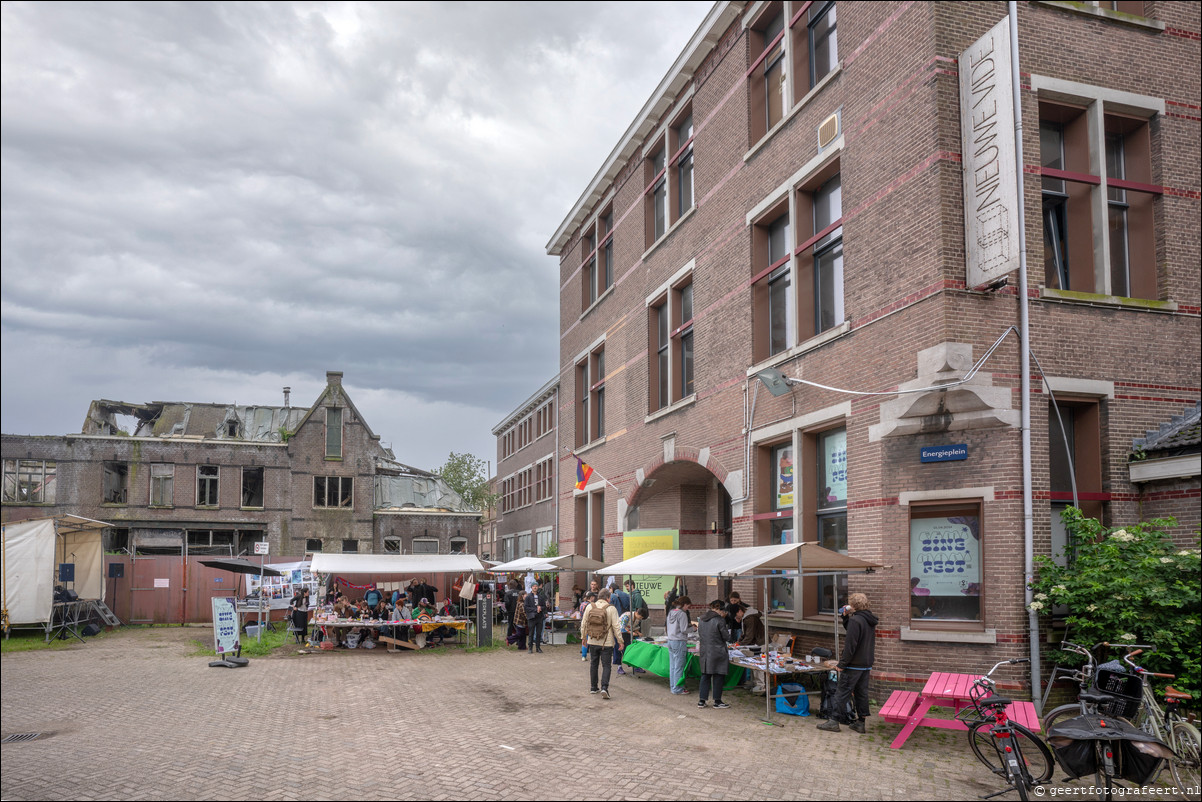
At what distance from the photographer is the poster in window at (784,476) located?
1730 cm

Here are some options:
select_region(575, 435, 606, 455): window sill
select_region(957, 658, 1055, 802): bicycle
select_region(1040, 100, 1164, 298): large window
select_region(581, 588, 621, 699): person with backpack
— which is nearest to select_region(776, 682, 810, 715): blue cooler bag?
select_region(957, 658, 1055, 802): bicycle

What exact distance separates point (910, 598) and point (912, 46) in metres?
8.56

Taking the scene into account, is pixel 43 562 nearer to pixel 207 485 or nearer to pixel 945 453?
pixel 945 453

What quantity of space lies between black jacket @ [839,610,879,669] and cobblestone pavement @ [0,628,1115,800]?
933 mm

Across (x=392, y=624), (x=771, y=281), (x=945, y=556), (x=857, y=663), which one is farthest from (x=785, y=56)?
(x=392, y=624)

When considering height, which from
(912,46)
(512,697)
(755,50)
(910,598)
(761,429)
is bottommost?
(512,697)

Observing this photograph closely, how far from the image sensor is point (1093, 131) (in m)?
13.9

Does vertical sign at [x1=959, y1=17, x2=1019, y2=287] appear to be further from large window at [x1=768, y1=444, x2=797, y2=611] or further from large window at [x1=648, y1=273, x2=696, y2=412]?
large window at [x1=648, y1=273, x2=696, y2=412]

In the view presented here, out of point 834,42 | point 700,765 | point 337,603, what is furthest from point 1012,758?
point 337,603

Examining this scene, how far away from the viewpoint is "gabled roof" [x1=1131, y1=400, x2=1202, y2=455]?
40.5 ft

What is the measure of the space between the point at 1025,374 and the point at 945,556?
9.57ft

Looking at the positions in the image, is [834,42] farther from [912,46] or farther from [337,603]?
[337,603]

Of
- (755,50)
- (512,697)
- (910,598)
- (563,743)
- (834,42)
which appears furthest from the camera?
(755,50)

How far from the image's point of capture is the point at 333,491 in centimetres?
4616
